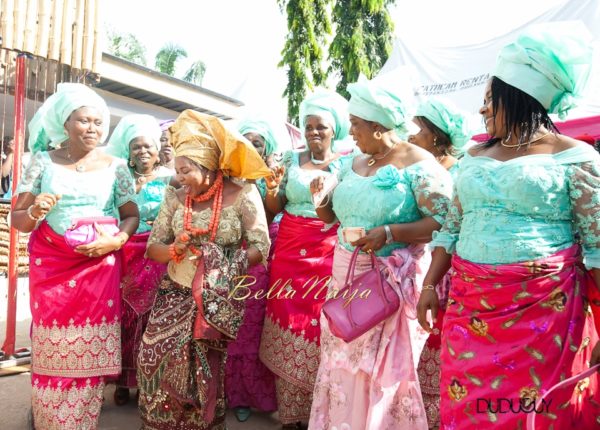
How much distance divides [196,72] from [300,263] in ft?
110

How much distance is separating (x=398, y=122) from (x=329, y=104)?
3.76 feet

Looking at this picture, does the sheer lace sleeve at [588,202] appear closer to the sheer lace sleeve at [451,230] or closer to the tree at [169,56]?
the sheer lace sleeve at [451,230]

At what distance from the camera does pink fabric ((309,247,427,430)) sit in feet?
10.4

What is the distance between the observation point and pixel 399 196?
3.21 m

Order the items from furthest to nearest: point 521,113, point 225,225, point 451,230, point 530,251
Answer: point 225,225 < point 451,230 < point 521,113 < point 530,251

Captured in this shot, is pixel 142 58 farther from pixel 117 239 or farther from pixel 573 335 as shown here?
pixel 573 335

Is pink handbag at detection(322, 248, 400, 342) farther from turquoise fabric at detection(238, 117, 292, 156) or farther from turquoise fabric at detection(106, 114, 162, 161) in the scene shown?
turquoise fabric at detection(106, 114, 162, 161)

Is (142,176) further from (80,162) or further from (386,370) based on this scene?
(386,370)

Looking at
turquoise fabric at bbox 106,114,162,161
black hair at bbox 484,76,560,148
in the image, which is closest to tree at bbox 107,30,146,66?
turquoise fabric at bbox 106,114,162,161

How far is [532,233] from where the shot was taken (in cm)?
237

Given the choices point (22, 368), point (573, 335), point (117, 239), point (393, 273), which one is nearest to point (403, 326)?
point (393, 273)

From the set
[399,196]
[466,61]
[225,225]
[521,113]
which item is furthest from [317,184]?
[466,61]

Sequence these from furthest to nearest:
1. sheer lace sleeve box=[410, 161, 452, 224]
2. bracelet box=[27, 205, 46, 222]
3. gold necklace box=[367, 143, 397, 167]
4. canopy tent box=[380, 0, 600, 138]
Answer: canopy tent box=[380, 0, 600, 138], bracelet box=[27, 205, 46, 222], gold necklace box=[367, 143, 397, 167], sheer lace sleeve box=[410, 161, 452, 224]

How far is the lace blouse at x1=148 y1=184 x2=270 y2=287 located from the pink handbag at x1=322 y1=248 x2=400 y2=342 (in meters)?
0.65
